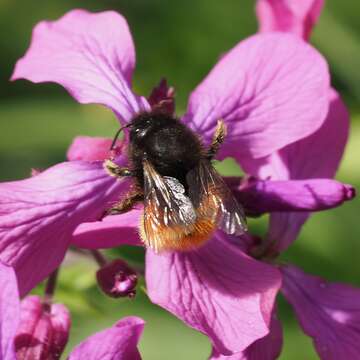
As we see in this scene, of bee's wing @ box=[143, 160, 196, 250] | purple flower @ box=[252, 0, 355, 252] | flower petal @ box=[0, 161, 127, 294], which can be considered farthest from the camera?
purple flower @ box=[252, 0, 355, 252]

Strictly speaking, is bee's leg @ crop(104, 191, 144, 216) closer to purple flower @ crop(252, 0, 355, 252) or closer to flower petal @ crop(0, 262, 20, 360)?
flower petal @ crop(0, 262, 20, 360)

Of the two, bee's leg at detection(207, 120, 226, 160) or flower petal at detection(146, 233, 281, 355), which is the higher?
bee's leg at detection(207, 120, 226, 160)

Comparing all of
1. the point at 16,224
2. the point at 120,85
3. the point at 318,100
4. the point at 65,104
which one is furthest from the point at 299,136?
the point at 65,104

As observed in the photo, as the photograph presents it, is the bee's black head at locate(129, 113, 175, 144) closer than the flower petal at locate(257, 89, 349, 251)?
Yes

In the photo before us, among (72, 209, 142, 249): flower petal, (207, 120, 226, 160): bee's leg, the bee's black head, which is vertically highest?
the bee's black head

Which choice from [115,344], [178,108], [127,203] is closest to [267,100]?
[127,203]

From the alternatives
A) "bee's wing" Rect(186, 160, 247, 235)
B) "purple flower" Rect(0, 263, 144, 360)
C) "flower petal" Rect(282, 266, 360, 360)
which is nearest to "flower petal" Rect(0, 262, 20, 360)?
"purple flower" Rect(0, 263, 144, 360)

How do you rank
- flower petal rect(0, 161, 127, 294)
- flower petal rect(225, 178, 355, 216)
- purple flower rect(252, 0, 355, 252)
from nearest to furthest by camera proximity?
flower petal rect(0, 161, 127, 294) → flower petal rect(225, 178, 355, 216) → purple flower rect(252, 0, 355, 252)
